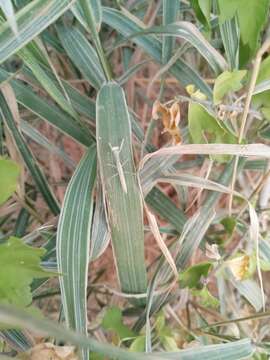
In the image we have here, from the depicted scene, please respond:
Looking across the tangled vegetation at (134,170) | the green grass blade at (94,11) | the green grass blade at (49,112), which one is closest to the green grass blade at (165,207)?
the tangled vegetation at (134,170)

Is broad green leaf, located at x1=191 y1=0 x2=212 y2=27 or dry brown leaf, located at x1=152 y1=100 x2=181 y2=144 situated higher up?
broad green leaf, located at x1=191 y1=0 x2=212 y2=27

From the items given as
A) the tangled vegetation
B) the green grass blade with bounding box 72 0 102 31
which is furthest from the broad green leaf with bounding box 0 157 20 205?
the green grass blade with bounding box 72 0 102 31

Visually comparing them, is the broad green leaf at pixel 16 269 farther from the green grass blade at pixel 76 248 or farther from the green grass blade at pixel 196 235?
the green grass blade at pixel 196 235

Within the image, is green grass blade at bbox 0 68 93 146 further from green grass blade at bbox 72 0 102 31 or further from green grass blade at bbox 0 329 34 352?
green grass blade at bbox 0 329 34 352

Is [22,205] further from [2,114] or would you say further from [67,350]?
[67,350]

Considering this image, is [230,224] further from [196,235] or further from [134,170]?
[134,170]

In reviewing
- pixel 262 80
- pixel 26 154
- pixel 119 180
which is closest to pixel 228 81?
pixel 262 80

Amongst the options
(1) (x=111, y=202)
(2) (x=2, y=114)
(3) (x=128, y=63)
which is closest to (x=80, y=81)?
(3) (x=128, y=63)
